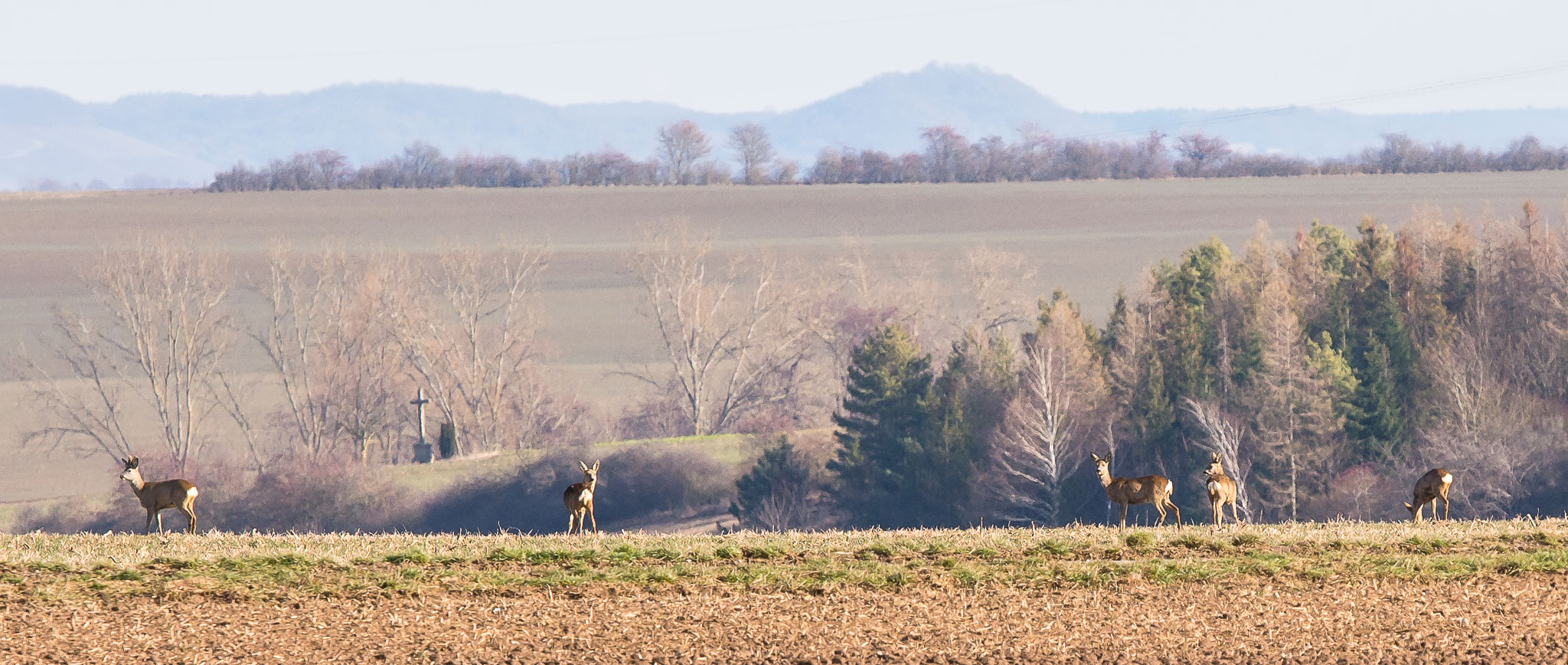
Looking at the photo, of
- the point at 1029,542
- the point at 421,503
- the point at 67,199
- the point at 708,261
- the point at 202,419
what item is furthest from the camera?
the point at 67,199

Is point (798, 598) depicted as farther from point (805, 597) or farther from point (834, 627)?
point (834, 627)

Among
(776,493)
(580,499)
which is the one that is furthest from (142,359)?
(580,499)

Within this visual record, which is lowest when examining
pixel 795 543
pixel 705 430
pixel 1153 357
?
pixel 705 430

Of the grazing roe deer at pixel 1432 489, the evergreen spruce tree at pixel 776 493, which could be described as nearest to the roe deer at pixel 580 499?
the grazing roe deer at pixel 1432 489

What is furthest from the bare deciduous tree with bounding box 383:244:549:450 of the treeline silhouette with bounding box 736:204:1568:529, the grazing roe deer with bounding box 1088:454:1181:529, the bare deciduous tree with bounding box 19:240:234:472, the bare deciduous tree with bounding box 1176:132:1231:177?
the grazing roe deer with bounding box 1088:454:1181:529

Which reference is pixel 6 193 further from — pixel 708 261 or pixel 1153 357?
pixel 1153 357

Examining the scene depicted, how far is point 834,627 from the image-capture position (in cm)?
1369

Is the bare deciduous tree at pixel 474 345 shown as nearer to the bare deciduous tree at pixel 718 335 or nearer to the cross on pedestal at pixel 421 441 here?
the cross on pedestal at pixel 421 441

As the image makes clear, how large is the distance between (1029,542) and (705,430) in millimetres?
89620

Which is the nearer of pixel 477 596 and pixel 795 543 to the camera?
pixel 477 596

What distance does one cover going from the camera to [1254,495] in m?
75.9

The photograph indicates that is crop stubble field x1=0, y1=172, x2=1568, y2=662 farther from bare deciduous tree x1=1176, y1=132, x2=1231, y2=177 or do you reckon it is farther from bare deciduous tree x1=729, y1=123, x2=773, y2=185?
bare deciduous tree x1=729, y1=123, x2=773, y2=185

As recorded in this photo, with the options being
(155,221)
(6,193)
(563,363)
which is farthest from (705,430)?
(6,193)

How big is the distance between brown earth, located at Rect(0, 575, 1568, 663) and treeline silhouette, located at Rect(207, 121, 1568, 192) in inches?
5687
